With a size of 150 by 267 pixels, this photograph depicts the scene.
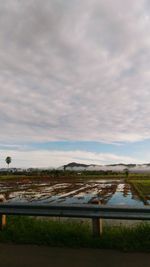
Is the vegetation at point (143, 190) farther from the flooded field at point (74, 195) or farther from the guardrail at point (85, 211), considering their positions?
the guardrail at point (85, 211)

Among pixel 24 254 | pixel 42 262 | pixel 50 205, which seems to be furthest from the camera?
pixel 50 205

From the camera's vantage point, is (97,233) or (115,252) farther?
(97,233)

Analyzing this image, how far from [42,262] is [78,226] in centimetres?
206

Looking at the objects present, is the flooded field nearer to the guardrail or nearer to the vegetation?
the vegetation

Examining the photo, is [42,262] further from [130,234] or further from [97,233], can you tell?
[130,234]

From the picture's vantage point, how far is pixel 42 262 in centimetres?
571

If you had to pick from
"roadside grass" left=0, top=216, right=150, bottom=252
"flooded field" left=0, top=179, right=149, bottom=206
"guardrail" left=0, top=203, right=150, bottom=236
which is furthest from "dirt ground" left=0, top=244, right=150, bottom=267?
"flooded field" left=0, top=179, right=149, bottom=206

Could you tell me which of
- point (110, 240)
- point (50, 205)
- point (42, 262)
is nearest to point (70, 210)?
point (50, 205)

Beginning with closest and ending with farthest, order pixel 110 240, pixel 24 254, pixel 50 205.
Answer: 1. pixel 24 254
2. pixel 110 240
3. pixel 50 205

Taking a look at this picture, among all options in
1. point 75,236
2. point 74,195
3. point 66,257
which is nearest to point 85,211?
point 75,236

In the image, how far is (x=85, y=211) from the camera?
7012mm

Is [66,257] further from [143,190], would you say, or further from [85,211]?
[143,190]

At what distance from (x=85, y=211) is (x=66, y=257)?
1251 mm

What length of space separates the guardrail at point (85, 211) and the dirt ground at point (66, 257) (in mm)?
774
